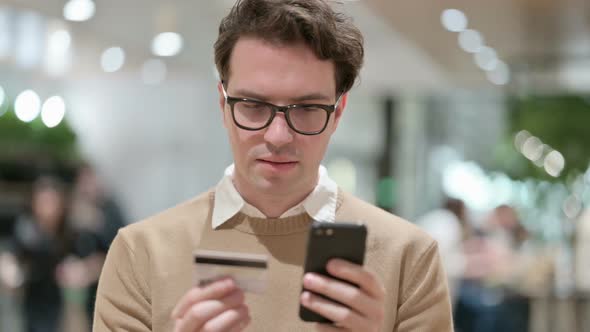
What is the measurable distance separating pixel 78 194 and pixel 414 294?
5611 millimetres

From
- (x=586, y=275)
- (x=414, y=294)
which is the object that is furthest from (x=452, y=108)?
(x=414, y=294)

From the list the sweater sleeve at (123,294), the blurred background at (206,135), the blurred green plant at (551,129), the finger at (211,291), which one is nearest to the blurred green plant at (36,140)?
the blurred background at (206,135)

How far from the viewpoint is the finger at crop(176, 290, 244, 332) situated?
134cm

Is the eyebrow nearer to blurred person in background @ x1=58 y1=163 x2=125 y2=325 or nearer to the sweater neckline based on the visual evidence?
the sweater neckline

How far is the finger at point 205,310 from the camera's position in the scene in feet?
4.40

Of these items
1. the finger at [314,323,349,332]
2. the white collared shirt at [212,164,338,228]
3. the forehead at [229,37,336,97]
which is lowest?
the finger at [314,323,349,332]

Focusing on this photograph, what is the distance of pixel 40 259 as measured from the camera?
19.9 ft

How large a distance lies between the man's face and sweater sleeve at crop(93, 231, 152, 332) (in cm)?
29

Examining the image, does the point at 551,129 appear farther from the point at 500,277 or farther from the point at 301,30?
the point at 301,30

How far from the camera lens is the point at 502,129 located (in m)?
10.1

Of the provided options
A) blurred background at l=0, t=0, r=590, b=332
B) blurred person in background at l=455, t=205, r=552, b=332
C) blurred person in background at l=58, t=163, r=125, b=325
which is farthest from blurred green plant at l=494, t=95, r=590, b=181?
blurred person in background at l=58, t=163, r=125, b=325

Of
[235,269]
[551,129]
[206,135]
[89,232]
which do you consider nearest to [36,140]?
[206,135]

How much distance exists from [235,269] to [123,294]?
1.24 feet

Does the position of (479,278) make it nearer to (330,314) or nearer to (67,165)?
(67,165)
